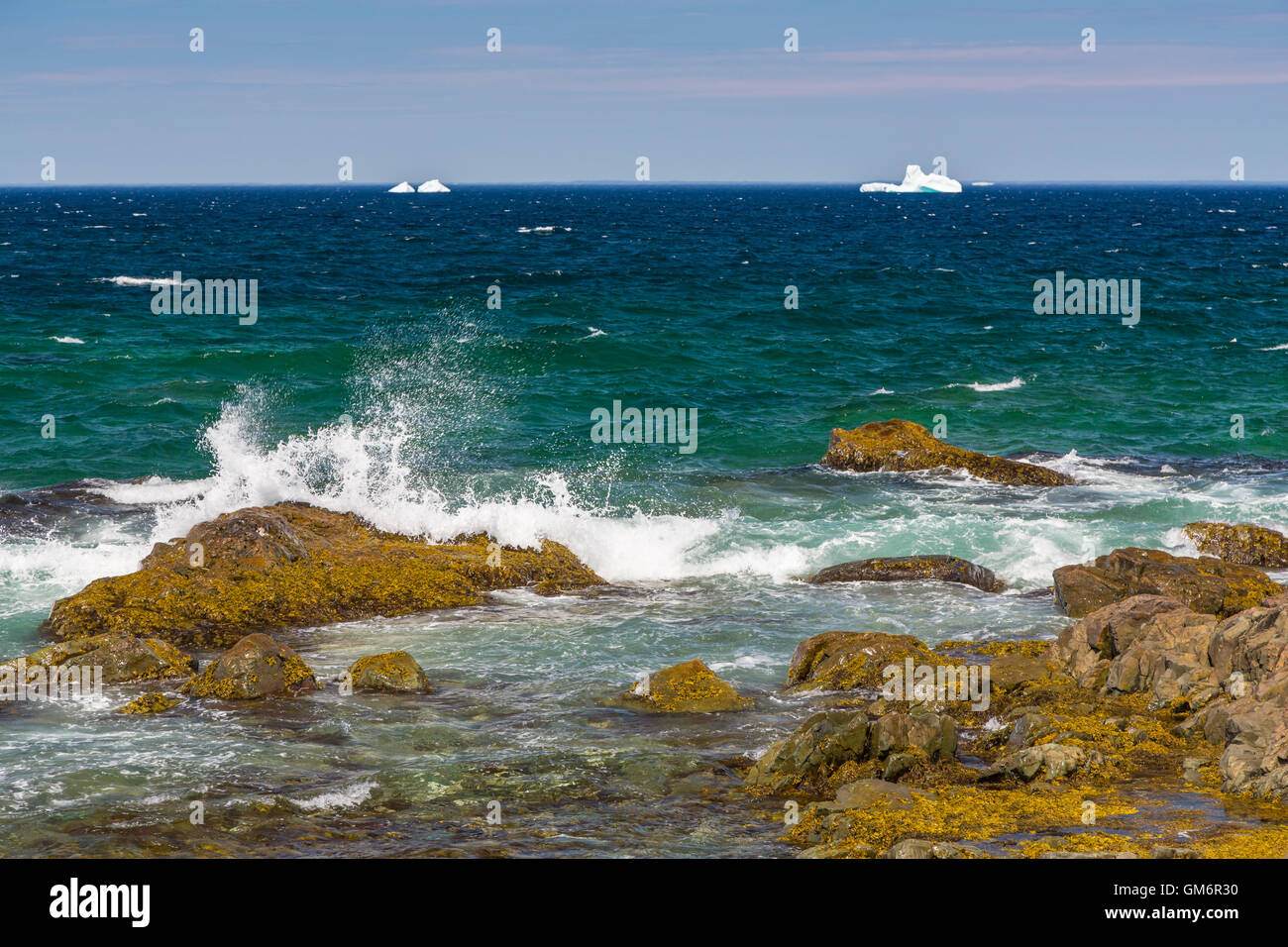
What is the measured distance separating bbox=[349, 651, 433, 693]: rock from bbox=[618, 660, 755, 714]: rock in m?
2.45

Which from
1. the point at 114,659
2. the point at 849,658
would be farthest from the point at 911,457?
the point at 114,659

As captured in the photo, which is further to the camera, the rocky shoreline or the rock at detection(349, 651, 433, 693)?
the rock at detection(349, 651, 433, 693)

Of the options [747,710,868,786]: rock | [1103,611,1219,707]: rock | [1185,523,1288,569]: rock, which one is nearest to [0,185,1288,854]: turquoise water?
[747,710,868,786]: rock

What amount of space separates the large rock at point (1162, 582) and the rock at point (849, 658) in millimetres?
3614

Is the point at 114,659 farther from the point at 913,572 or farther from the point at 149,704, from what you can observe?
the point at 913,572

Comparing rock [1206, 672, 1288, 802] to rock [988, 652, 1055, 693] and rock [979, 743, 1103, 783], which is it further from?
rock [988, 652, 1055, 693]

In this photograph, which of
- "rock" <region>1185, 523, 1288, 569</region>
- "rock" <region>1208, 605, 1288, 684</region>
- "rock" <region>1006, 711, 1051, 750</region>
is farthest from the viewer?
"rock" <region>1185, 523, 1288, 569</region>

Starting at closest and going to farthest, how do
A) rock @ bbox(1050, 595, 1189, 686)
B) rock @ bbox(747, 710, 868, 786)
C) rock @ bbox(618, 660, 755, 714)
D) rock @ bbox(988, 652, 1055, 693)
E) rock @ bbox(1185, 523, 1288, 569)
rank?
rock @ bbox(747, 710, 868, 786) < rock @ bbox(618, 660, 755, 714) < rock @ bbox(988, 652, 1055, 693) < rock @ bbox(1050, 595, 1189, 686) < rock @ bbox(1185, 523, 1288, 569)

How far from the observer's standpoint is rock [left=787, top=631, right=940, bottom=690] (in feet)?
48.2

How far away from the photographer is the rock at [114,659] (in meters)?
14.7

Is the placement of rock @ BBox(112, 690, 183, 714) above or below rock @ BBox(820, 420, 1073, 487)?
below

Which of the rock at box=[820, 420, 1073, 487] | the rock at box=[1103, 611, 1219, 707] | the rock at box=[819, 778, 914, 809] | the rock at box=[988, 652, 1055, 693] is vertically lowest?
the rock at box=[819, 778, 914, 809]

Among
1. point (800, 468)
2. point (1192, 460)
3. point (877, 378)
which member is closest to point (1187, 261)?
point (877, 378)

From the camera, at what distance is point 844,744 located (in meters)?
11.8
